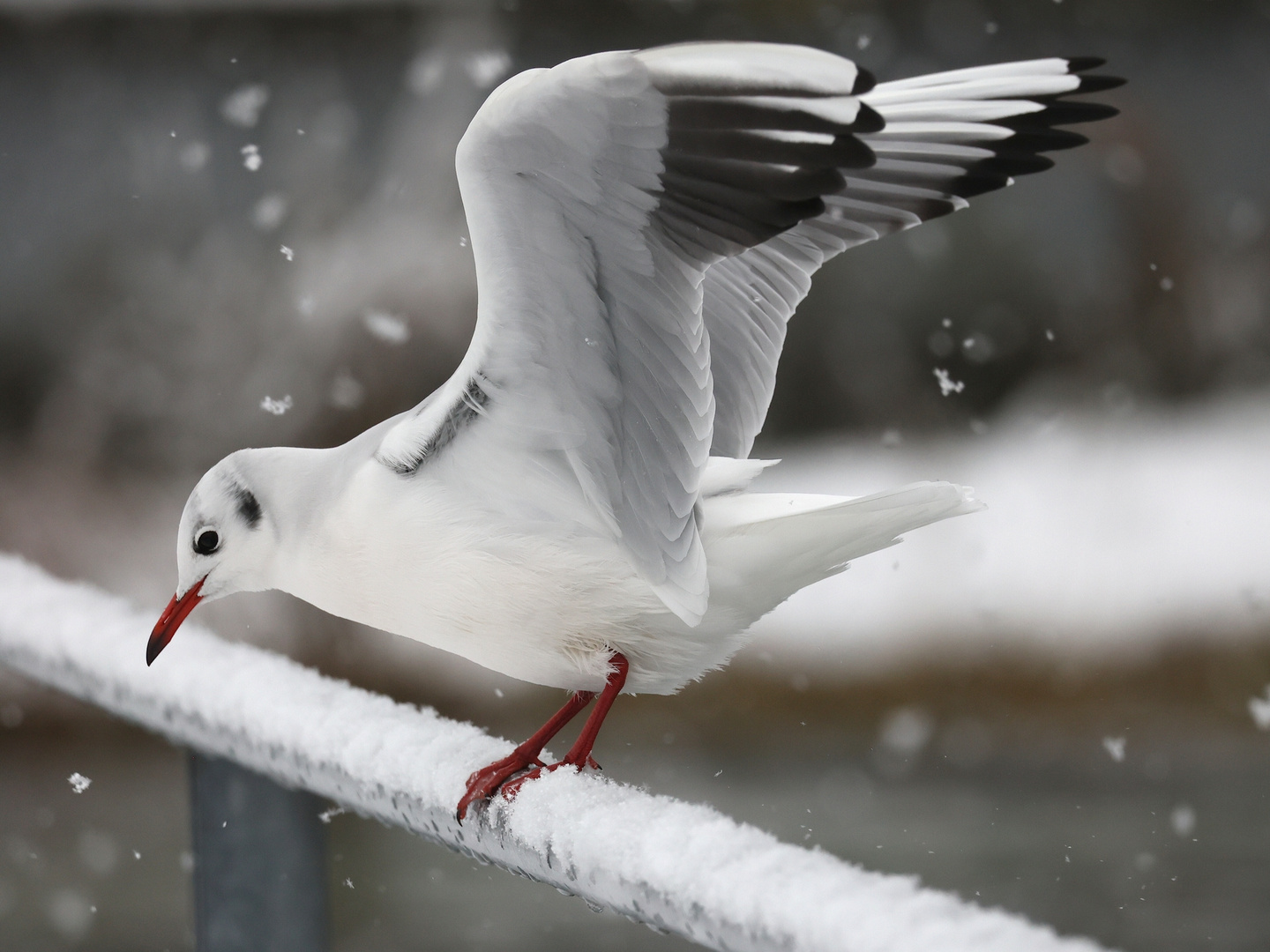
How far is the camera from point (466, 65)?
5.07 m

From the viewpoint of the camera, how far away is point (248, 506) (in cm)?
117

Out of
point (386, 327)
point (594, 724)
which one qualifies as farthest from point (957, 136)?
point (386, 327)

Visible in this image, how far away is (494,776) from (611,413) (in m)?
0.28

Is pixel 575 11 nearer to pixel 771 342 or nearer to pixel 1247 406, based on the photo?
pixel 1247 406

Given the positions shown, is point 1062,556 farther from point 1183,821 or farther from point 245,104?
point 245,104

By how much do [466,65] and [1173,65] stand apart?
2.63 metres

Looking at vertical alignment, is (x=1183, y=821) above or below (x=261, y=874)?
below

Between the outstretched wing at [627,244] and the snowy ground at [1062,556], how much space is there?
12.1 ft

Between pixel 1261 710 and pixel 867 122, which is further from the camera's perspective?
pixel 1261 710

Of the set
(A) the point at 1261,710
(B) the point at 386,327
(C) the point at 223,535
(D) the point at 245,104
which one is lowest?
(A) the point at 1261,710

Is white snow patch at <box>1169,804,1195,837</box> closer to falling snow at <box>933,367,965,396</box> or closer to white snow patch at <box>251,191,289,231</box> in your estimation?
falling snow at <box>933,367,965,396</box>

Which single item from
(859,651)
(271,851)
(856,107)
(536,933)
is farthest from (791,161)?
(859,651)

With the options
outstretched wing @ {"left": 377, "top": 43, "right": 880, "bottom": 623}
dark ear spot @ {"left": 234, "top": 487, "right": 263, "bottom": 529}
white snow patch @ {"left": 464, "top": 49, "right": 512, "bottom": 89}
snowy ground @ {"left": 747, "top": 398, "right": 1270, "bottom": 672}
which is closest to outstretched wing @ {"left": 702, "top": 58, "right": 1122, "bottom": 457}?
outstretched wing @ {"left": 377, "top": 43, "right": 880, "bottom": 623}

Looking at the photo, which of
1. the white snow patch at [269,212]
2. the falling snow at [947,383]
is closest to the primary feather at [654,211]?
the white snow patch at [269,212]
